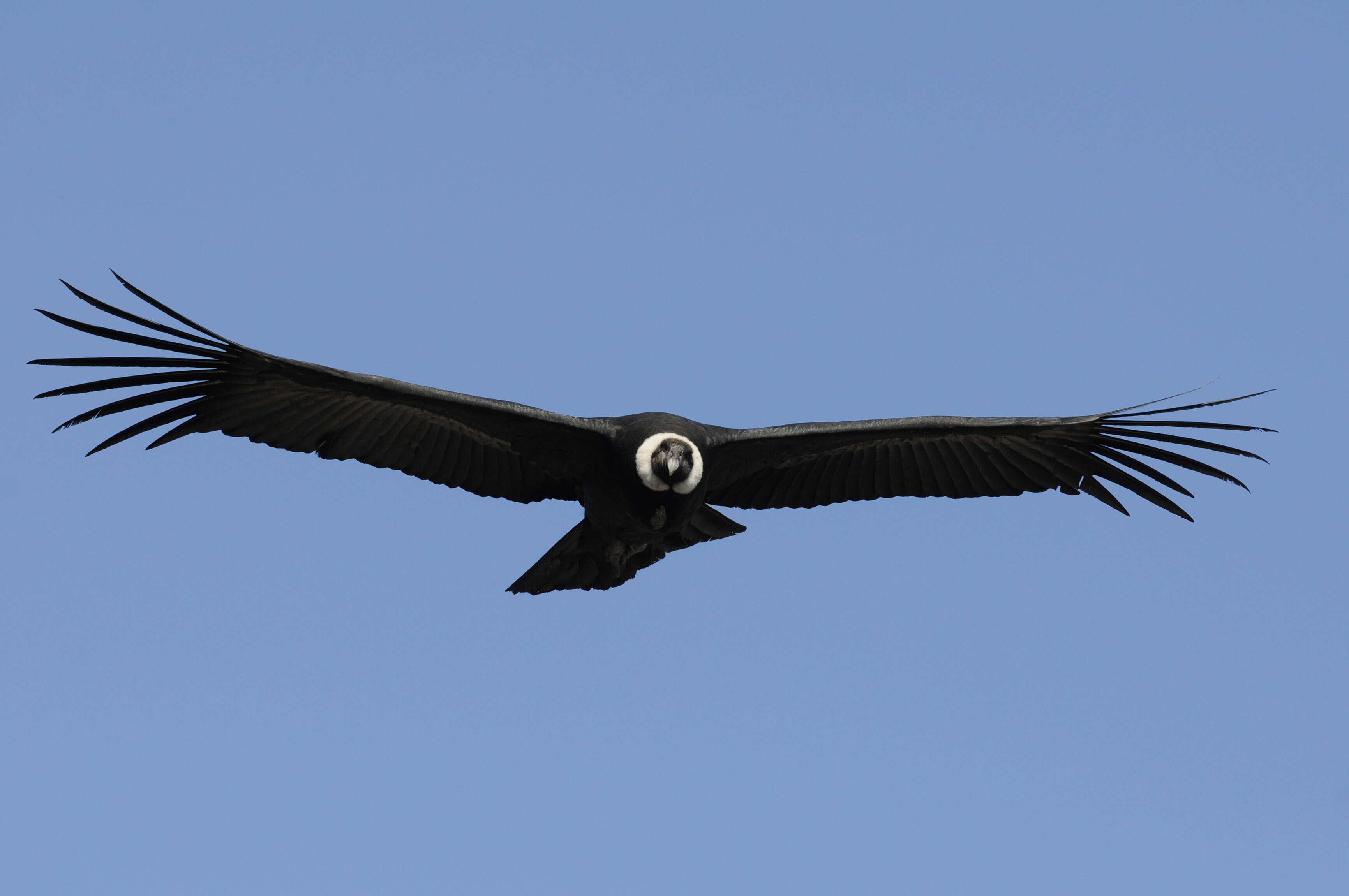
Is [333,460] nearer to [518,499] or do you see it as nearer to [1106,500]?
[518,499]

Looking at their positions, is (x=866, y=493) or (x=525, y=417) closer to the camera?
(x=525, y=417)

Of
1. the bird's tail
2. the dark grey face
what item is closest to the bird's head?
the dark grey face

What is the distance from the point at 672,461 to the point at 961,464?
3.38 m

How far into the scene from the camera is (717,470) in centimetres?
1320

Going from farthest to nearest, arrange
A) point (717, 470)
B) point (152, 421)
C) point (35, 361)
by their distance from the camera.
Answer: point (717, 470) → point (152, 421) → point (35, 361)

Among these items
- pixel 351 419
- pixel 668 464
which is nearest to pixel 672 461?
pixel 668 464

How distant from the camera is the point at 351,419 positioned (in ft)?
41.0

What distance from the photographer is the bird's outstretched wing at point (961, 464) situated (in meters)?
13.3

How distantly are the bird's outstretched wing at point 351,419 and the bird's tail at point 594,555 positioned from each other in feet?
1.49

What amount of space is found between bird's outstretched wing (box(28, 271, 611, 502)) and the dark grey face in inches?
28.7

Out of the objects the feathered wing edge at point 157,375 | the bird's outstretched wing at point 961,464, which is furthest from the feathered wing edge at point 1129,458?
the feathered wing edge at point 157,375

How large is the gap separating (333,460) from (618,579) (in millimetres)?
2832

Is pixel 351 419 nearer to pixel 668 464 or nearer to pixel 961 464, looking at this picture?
pixel 668 464

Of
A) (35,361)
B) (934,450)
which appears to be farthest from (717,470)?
(35,361)
